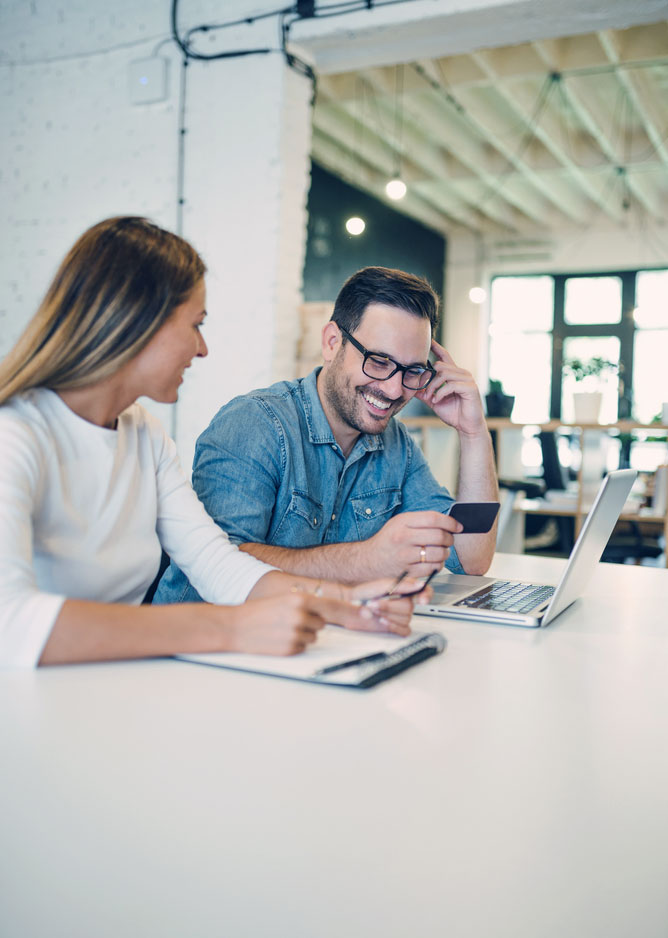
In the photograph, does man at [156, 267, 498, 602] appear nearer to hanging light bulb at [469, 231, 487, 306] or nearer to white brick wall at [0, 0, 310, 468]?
white brick wall at [0, 0, 310, 468]

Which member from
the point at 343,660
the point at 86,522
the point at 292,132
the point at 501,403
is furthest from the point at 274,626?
the point at 501,403

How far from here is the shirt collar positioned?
180cm

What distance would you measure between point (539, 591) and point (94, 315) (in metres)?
0.89

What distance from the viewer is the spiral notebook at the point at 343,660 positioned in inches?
36.1

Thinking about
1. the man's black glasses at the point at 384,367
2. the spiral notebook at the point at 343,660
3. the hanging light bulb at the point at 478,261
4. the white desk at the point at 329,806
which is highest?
the hanging light bulb at the point at 478,261

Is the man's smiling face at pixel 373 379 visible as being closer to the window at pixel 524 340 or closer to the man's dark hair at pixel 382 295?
the man's dark hair at pixel 382 295

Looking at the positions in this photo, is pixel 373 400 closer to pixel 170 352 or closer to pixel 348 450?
pixel 348 450

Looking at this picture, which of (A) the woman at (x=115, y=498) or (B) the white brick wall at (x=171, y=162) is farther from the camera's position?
(B) the white brick wall at (x=171, y=162)

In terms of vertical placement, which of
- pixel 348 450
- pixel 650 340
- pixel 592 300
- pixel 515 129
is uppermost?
pixel 515 129

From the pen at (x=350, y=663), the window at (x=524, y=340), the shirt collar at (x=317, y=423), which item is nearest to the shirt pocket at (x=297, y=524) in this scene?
the shirt collar at (x=317, y=423)

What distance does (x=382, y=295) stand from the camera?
5.83ft

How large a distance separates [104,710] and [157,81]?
12.8ft

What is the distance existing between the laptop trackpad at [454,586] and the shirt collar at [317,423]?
0.36 meters

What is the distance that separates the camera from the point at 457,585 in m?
1.56
